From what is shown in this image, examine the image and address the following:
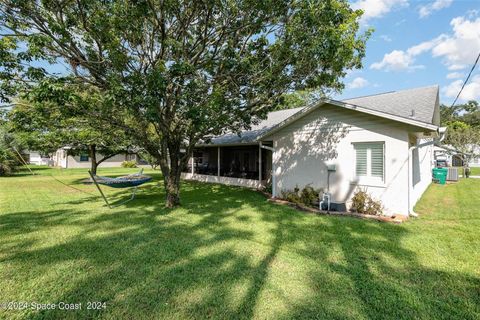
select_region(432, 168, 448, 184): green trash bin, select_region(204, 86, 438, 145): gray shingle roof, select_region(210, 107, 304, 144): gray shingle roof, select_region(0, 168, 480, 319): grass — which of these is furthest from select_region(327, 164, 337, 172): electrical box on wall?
select_region(432, 168, 448, 184): green trash bin

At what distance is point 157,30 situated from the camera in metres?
7.25

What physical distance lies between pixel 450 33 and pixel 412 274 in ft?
36.1

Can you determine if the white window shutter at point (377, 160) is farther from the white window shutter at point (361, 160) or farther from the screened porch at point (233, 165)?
the screened porch at point (233, 165)

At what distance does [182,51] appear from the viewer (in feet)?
22.7

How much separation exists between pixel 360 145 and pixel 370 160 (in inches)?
22.9

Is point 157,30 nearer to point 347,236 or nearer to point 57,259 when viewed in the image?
A: point 57,259

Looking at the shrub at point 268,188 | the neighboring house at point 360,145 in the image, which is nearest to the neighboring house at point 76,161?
the shrub at point 268,188

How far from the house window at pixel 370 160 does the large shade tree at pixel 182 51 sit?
2.50 meters

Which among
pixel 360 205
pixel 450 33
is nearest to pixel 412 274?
pixel 360 205

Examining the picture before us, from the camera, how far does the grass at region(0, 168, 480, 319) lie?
3.04 meters

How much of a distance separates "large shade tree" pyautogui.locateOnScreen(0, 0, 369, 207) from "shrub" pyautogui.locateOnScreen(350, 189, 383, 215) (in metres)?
3.85

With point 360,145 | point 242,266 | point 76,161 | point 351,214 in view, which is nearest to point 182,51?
point 242,266

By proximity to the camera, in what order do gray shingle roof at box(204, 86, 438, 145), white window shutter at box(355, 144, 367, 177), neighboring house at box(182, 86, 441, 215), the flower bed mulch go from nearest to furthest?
the flower bed mulch → neighboring house at box(182, 86, 441, 215) → gray shingle roof at box(204, 86, 438, 145) → white window shutter at box(355, 144, 367, 177)

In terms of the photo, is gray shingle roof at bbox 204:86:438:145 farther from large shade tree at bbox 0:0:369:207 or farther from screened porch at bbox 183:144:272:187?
screened porch at bbox 183:144:272:187
